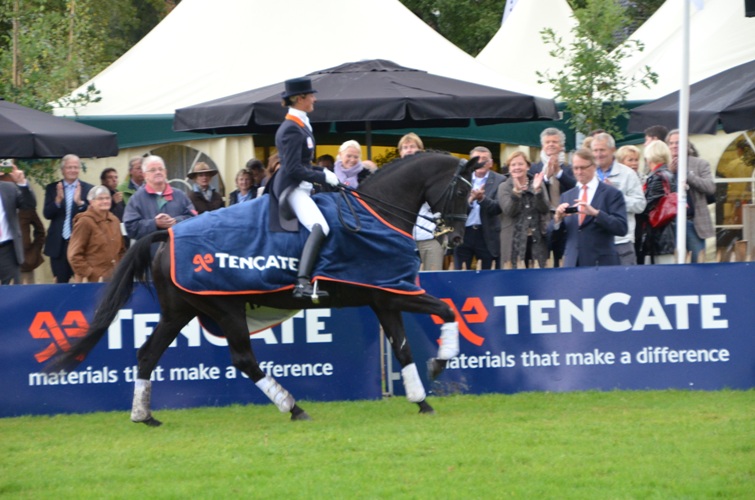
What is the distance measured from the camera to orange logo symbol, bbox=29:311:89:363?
1025cm

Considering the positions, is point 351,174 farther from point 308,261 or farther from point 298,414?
point 298,414

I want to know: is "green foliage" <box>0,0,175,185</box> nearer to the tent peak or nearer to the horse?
the tent peak

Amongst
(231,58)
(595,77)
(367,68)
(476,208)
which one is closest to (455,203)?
(476,208)

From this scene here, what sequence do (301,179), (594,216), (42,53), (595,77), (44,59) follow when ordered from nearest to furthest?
(301,179) < (594,216) < (595,77) < (42,53) < (44,59)

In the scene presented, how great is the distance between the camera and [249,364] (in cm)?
955

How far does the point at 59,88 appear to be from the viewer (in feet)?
65.8

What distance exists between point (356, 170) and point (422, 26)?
7.27m

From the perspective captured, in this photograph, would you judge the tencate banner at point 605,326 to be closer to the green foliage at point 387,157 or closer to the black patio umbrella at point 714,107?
the black patio umbrella at point 714,107

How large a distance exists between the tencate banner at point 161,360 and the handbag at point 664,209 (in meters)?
3.24

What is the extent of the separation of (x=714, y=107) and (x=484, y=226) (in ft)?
8.96

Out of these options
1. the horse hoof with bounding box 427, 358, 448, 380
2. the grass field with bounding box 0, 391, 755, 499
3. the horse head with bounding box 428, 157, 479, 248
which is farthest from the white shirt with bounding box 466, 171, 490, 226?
the horse hoof with bounding box 427, 358, 448, 380

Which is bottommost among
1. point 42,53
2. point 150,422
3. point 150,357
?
point 150,422

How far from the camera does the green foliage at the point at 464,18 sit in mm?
33594

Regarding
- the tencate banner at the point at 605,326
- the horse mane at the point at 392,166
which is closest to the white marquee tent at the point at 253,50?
the tencate banner at the point at 605,326
